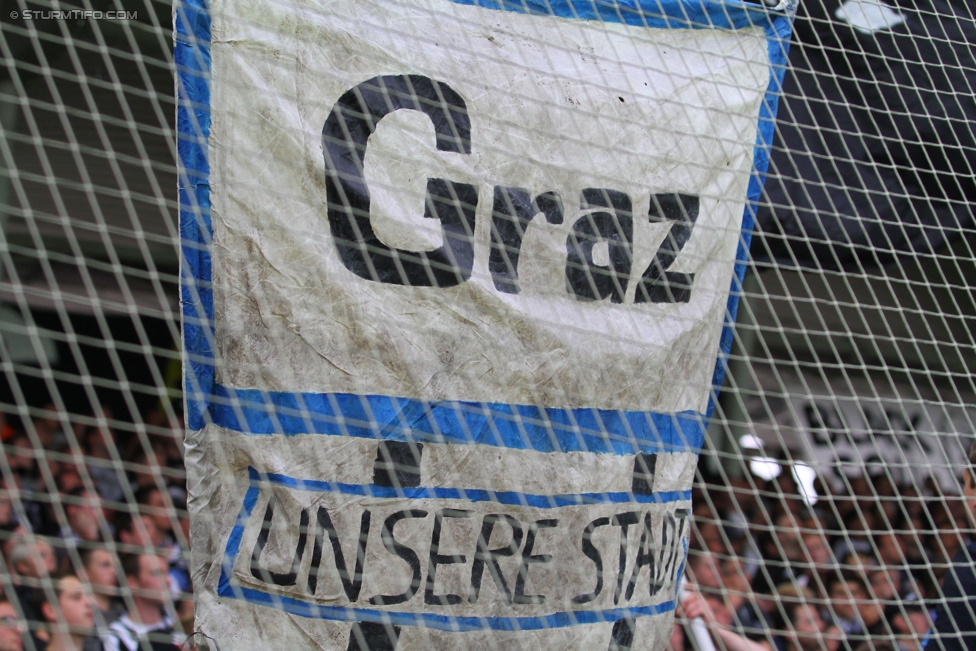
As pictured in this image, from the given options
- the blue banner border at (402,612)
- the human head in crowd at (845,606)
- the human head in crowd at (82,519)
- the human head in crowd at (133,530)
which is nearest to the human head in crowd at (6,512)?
the human head in crowd at (82,519)

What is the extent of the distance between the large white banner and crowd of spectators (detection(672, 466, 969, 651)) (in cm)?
50

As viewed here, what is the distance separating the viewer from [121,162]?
2.65m

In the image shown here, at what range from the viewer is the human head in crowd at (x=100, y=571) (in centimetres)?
186

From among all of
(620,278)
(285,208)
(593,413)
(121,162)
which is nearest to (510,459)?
(593,413)

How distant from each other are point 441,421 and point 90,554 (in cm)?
114

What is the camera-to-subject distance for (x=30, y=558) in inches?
72.8

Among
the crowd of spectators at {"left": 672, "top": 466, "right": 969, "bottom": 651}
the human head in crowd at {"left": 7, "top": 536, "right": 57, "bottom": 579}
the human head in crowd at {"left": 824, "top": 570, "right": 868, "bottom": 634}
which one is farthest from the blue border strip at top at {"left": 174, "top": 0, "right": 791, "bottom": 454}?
the human head in crowd at {"left": 824, "top": 570, "right": 868, "bottom": 634}

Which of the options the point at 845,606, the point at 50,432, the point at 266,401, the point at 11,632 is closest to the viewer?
the point at 266,401

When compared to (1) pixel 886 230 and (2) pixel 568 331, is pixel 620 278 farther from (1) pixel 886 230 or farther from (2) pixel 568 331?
(1) pixel 886 230

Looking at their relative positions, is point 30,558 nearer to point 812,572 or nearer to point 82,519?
point 82,519

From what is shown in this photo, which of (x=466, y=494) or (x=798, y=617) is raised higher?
(x=466, y=494)

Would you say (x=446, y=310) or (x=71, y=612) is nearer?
(x=446, y=310)

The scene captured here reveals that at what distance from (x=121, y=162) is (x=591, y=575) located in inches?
82.2

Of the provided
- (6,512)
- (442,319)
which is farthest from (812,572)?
(6,512)
